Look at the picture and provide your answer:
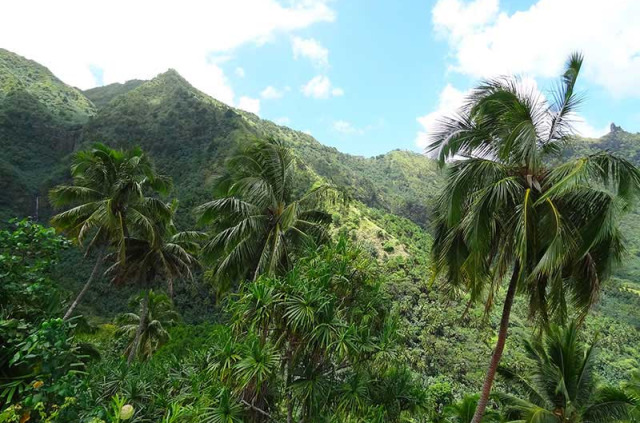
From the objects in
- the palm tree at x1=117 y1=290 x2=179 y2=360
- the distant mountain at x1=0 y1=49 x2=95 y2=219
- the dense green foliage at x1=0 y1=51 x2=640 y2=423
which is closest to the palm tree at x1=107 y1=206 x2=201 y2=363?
the dense green foliage at x1=0 y1=51 x2=640 y2=423

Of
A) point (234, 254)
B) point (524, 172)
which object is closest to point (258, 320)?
point (234, 254)

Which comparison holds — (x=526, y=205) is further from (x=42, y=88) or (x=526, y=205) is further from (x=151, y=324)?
(x=42, y=88)

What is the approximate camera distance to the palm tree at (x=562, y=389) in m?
9.81

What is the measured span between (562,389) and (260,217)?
9249mm

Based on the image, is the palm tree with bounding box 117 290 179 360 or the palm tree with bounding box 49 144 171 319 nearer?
the palm tree with bounding box 49 144 171 319

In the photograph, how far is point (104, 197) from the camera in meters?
13.0

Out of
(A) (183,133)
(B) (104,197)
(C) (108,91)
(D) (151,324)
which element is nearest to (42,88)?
(C) (108,91)

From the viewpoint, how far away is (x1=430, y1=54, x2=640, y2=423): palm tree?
19.1 ft

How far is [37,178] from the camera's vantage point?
178 ft

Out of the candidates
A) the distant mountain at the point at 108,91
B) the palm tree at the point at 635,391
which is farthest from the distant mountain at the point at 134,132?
the palm tree at the point at 635,391

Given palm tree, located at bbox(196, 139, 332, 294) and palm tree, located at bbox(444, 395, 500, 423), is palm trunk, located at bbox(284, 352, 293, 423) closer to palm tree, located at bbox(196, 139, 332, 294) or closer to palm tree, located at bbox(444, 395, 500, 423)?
palm tree, located at bbox(196, 139, 332, 294)

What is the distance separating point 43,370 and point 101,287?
4337 cm

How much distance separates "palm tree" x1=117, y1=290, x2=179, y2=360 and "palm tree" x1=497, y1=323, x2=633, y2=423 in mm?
16605

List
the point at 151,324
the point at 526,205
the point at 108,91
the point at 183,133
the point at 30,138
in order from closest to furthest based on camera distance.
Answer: the point at 526,205, the point at 151,324, the point at 30,138, the point at 183,133, the point at 108,91
